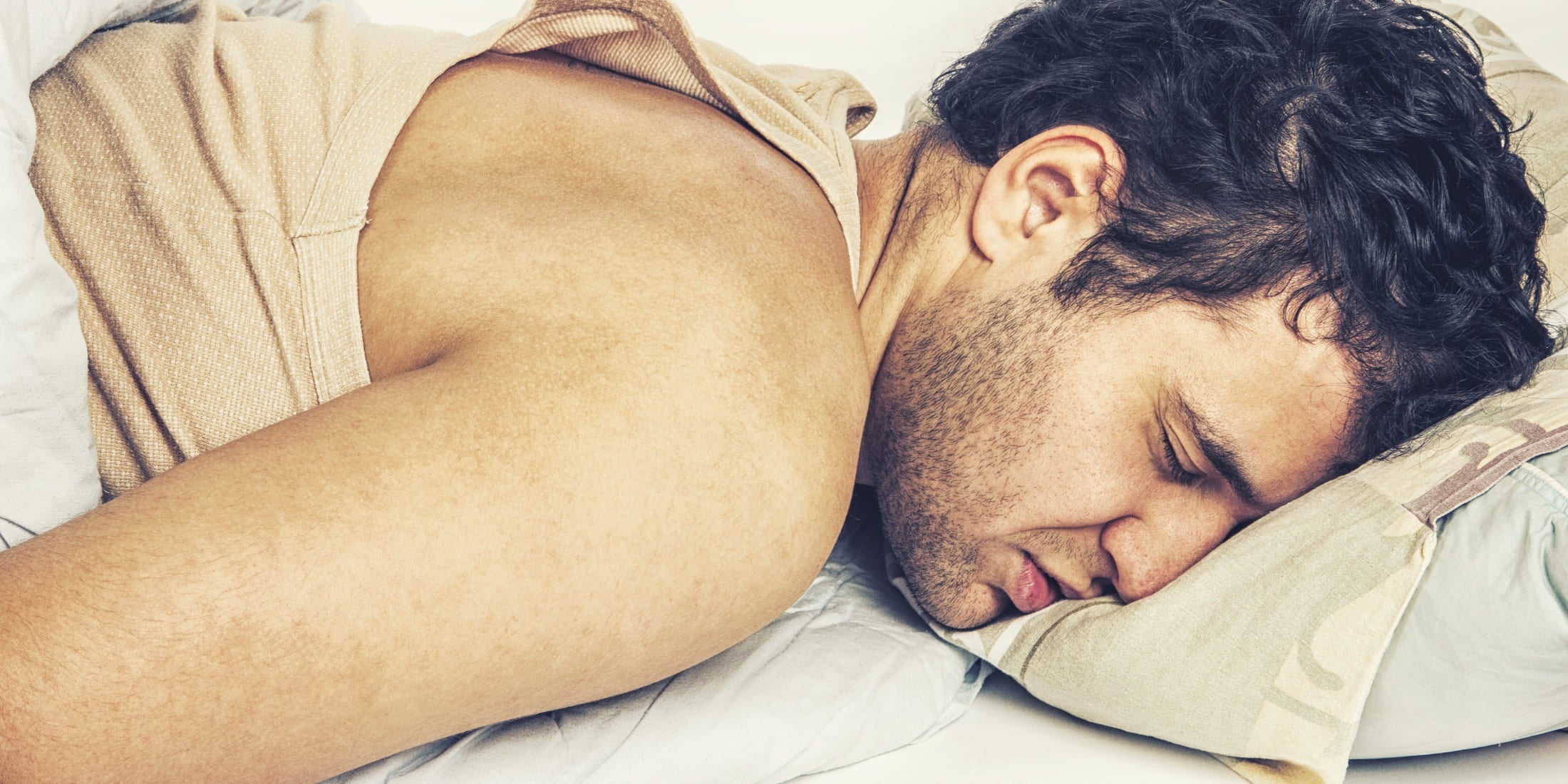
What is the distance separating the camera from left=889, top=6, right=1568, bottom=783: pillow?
0.81 m

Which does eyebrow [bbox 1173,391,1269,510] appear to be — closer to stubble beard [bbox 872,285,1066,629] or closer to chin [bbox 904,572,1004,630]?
stubble beard [bbox 872,285,1066,629]

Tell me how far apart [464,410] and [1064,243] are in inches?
25.9

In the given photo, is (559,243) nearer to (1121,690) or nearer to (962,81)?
(1121,690)

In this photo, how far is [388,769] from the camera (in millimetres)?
778

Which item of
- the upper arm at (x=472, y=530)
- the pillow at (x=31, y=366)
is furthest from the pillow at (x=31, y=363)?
the upper arm at (x=472, y=530)

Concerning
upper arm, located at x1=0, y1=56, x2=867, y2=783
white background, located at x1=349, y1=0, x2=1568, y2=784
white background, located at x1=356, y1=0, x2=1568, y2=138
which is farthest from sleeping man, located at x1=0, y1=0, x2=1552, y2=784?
white background, located at x1=356, y1=0, x2=1568, y2=138

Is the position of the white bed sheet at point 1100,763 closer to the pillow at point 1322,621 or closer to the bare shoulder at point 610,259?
the pillow at point 1322,621

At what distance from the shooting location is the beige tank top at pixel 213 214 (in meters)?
0.79

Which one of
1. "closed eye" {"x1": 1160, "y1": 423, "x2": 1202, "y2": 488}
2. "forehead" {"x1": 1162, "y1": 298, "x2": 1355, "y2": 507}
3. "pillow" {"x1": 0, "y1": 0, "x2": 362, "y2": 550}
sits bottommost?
"closed eye" {"x1": 1160, "y1": 423, "x2": 1202, "y2": 488}

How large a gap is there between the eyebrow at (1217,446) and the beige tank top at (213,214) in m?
0.71

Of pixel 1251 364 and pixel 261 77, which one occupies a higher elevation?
pixel 261 77

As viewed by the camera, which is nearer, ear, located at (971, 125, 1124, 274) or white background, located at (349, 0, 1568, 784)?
ear, located at (971, 125, 1124, 274)

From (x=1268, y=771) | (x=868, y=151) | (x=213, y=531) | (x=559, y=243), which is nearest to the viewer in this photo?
(x=213, y=531)

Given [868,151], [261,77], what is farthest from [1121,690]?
[261,77]
